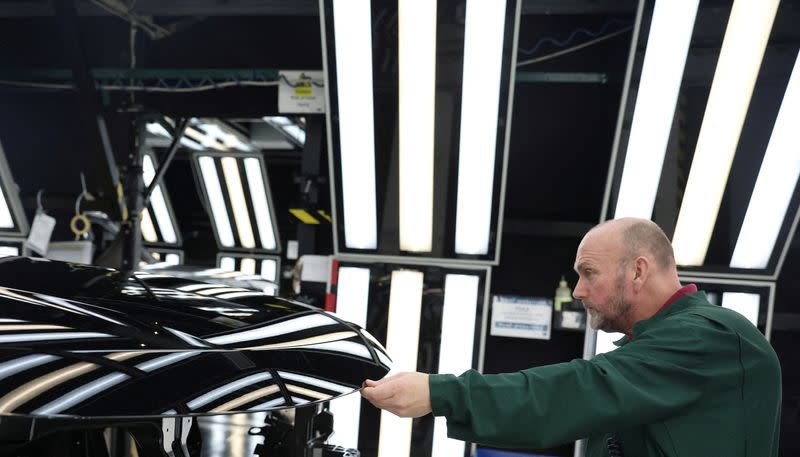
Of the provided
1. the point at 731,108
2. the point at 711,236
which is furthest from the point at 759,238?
the point at 731,108

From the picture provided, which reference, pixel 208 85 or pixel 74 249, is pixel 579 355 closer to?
pixel 208 85

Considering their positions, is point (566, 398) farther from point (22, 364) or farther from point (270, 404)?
point (22, 364)

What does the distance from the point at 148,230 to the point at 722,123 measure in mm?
7286

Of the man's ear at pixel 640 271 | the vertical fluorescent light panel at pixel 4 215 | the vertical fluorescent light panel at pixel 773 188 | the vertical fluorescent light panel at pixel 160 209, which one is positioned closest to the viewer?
the man's ear at pixel 640 271

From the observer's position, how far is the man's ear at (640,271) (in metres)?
Answer: 1.45

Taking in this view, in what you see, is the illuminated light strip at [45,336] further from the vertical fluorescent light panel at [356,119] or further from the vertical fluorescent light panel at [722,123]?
the vertical fluorescent light panel at [722,123]

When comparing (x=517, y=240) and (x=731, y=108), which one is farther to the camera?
(x=517, y=240)

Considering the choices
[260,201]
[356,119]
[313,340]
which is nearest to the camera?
[313,340]

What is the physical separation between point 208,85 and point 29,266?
3788 mm

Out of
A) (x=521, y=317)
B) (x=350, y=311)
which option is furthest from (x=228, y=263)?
(x=521, y=317)

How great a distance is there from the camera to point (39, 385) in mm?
955

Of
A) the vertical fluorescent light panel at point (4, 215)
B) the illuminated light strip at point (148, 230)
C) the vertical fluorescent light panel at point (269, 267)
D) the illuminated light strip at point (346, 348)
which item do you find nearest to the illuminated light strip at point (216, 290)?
the illuminated light strip at point (346, 348)

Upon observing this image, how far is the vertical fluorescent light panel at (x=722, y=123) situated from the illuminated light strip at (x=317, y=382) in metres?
2.90

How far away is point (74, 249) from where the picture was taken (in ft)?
16.4
